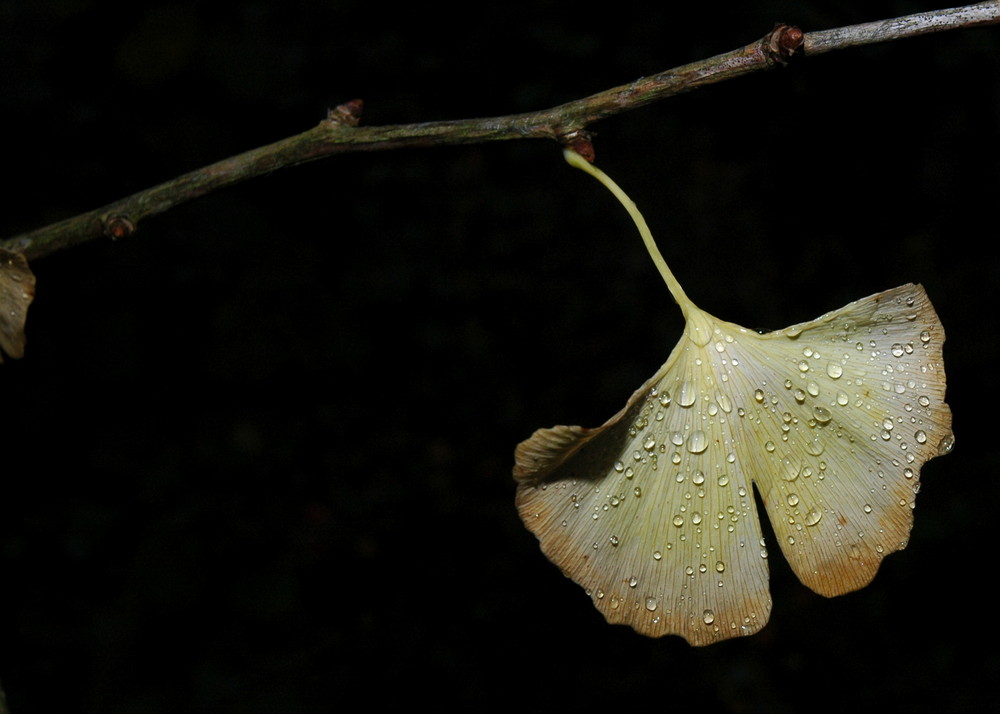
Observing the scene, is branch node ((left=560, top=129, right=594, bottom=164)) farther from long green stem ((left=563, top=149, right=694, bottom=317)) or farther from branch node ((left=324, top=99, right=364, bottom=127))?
branch node ((left=324, top=99, right=364, bottom=127))

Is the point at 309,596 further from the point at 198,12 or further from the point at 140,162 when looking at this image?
the point at 198,12

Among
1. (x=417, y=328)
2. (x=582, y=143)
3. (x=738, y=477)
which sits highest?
(x=582, y=143)

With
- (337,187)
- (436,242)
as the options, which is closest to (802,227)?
(436,242)

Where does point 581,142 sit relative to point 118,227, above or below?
below

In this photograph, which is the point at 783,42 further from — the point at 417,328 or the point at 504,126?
the point at 417,328

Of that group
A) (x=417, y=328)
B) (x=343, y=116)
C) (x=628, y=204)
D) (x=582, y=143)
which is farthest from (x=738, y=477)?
(x=417, y=328)
